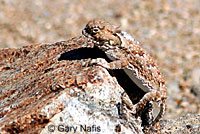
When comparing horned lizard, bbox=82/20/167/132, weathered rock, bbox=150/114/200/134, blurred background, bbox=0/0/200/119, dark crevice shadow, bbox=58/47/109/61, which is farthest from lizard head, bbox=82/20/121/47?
blurred background, bbox=0/0/200/119

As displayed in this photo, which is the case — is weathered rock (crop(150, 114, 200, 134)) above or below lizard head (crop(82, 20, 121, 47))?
below

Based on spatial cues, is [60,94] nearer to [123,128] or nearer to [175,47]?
[123,128]

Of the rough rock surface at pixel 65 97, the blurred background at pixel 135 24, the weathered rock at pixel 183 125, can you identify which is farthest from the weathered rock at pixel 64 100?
the blurred background at pixel 135 24

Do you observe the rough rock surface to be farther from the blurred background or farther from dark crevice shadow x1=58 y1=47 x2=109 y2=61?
the blurred background

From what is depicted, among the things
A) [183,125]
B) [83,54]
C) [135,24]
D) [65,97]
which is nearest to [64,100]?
[65,97]

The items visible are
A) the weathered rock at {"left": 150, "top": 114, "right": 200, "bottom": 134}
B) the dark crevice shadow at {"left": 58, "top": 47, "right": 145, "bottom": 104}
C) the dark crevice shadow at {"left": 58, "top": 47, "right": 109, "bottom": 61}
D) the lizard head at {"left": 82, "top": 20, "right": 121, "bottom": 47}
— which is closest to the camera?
the lizard head at {"left": 82, "top": 20, "right": 121, "bottom": 47}
